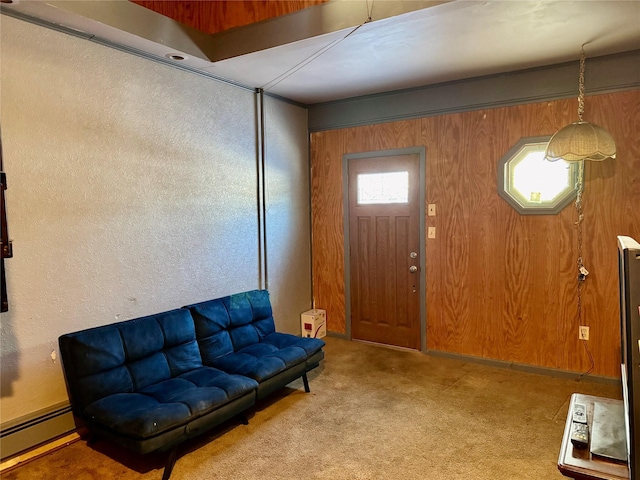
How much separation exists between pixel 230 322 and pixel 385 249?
74.7 inches

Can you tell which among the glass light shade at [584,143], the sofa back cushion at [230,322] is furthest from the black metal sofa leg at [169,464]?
the glass light shade at [584,143]

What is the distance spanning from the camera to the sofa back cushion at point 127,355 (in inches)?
103

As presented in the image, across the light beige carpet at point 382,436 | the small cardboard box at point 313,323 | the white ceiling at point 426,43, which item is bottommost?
the light beige carpet at point 382,436

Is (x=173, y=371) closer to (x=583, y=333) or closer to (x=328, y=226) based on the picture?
(x=328, y=226)

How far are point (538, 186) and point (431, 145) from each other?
1.06m

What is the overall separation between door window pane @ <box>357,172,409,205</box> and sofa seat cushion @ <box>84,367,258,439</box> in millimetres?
2470

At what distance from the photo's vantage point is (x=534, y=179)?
3.85 metres

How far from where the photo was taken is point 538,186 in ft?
12.6

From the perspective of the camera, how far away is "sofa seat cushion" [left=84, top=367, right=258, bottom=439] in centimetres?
235

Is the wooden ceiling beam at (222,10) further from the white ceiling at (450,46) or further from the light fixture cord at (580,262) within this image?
Answer: the light fixture cord at (580,262)

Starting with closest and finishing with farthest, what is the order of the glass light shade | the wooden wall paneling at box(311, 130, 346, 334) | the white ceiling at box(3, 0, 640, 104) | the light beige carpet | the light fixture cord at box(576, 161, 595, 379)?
the light beige carpet → the white ceiling at box(3, 0, 640, 104) → the glass light shade → the light fixture cord at box(576, 161, 595, 379) → the wooden wall paneling at box(311, 130, 346, 334)

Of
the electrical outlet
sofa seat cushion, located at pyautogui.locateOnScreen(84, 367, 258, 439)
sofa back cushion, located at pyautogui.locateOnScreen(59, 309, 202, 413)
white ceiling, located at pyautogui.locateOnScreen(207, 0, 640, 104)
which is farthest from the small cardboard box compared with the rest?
the electrical outlet

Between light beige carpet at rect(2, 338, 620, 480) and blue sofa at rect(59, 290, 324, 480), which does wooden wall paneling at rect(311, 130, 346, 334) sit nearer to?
light beige carpet at rect(2, 338, 620, 480)

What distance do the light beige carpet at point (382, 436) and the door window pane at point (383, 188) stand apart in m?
1.76
